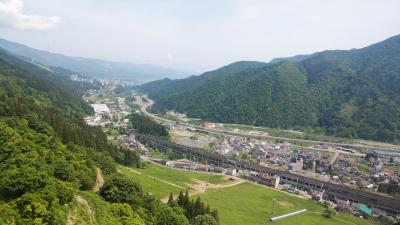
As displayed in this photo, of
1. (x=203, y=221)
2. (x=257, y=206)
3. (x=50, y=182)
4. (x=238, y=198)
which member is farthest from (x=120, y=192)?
(x=238, y=198)

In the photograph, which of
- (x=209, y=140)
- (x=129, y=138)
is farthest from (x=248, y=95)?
(x=129, y=138)

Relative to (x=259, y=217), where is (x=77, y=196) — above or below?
above

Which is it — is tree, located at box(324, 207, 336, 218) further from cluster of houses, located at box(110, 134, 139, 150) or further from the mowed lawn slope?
cluster of houses, located at box(110, 134, 139, 150)

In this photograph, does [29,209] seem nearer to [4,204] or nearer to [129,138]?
[4,204]

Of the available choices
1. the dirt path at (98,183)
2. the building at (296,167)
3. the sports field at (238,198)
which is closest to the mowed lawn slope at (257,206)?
the sports field at (238,198)

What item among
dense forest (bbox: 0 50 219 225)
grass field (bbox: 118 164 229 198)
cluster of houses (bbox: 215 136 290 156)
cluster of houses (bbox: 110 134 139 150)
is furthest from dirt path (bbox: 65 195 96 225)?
cluster of houses (bbox: 215 136 290 156)

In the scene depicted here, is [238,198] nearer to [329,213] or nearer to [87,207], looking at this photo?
[329,213]
